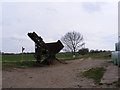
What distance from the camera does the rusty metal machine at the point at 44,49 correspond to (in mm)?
18797

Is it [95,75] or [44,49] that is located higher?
[44,49]

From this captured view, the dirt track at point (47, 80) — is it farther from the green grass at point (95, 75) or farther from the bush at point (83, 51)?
the bush at point (83, 51)

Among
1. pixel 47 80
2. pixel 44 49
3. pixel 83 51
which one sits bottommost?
pixel 83 51

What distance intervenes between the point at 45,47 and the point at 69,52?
44.5m

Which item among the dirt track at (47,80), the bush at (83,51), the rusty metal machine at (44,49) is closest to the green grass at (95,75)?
the dirt track at (47,80)

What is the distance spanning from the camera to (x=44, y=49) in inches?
751

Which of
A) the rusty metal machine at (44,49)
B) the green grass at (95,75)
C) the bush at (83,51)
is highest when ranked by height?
the rusty metal machine at (44,49)

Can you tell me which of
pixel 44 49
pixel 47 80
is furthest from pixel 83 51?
pixel 47 80

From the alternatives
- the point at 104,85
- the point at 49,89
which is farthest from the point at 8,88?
the point at 104,85

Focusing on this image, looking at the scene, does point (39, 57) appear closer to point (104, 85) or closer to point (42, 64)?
point (42, 64)

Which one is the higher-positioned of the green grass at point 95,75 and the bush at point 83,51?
the green grass at point 95,75

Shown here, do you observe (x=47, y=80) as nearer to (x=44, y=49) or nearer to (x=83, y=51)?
(x=44, y=49)

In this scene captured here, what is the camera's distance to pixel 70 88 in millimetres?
7105

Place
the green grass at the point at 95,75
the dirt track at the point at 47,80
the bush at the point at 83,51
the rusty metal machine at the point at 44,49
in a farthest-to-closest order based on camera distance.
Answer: the bush at the point at 83,51
the rusty metal machine at the point at 44,49
the green grass at the point at 95,75
the dirt track at the point at 47,80
